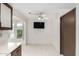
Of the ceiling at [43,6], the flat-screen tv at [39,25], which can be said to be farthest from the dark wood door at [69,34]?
the flat-screen tv at [39,25]

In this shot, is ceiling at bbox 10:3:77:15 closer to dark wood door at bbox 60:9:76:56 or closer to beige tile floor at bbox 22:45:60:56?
dark wood door at bbox 60:9:76:56

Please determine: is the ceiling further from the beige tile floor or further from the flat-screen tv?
the flat-screen tv

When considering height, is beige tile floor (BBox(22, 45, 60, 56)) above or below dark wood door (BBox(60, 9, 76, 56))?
below

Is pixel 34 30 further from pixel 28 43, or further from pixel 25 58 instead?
pixel 25 58

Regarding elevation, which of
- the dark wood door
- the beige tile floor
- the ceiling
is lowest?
the beige tile floor

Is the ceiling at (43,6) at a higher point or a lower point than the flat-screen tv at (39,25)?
higher

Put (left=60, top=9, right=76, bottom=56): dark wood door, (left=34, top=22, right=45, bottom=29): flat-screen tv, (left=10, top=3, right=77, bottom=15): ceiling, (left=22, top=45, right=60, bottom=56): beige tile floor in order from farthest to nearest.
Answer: (left=34, top=22, right=45, bottom=29): flat-screen tv, (left=22, top=45, right=60, bottom=56): beige tile floor, (left=60, top=9, right=76, bottom=56): dark wood door, (left=10, top=3, right=77, bottom=15): ceiling

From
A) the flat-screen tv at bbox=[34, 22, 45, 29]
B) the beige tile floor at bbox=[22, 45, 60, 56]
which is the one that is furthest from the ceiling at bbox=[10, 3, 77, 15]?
the flat-screen tv at bbox=[34, 22, 45, 29]

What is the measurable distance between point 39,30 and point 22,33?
134 cm

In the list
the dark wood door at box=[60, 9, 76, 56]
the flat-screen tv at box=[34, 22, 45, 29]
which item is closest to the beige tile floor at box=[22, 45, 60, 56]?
the dark wood door at box=[60, 9, 76, 56]

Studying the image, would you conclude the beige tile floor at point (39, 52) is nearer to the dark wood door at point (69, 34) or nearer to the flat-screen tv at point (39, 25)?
the dark wood door at point (69, 34)

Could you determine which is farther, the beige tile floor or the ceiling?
the beige tile floor

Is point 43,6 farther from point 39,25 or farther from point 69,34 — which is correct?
point 39,25

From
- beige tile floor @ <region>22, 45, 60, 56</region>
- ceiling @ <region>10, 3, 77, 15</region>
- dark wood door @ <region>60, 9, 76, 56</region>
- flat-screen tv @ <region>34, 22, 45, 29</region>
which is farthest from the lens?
flat-screen tv @ <region>34, 22, 45, 29</region>
